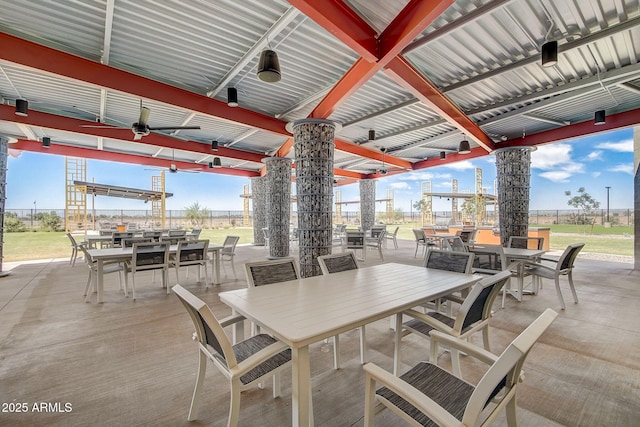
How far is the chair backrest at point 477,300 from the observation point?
66.1 inches

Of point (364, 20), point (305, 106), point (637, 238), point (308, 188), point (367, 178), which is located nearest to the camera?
point (364, 20)

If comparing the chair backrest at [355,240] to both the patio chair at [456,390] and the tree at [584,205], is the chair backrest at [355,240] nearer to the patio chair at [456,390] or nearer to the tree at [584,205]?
the patio chair at [456,390]

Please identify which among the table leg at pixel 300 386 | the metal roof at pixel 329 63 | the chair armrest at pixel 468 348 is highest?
the metal roof at pixel 329 63

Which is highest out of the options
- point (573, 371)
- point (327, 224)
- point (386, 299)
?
point (327, 224)

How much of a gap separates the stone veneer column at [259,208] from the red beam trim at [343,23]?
27.4 feet

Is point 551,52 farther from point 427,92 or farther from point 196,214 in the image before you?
point 196,214

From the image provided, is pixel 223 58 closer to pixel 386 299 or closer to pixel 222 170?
pixel 386 299

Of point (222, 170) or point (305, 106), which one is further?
point (222, 170)

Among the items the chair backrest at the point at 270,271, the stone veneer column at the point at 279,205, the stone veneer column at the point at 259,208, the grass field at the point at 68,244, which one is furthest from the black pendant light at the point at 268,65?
the grass field at the point at 68,244

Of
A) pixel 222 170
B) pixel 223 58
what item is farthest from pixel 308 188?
pixel 222 170

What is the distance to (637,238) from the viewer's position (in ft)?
20.4

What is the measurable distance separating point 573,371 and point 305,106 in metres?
5.05

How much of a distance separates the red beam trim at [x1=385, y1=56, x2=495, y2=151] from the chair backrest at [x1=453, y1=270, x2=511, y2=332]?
2.71 meters

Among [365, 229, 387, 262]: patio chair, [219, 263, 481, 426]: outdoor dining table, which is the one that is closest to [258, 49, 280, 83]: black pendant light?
[219, 263, 481, 426]: outdoor dining table
